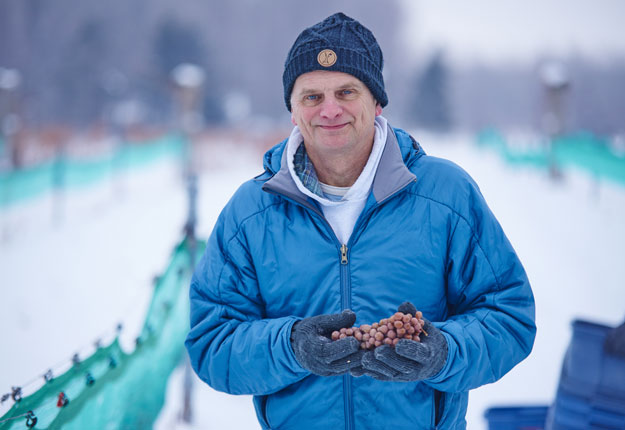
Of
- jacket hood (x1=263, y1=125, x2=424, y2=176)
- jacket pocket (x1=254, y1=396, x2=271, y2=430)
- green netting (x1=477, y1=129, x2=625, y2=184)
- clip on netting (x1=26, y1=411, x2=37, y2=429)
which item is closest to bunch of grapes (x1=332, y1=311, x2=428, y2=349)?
jacket pocket (x1=254, y1=396, x2=271, y2=430)

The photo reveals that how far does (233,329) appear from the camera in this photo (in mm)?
1663

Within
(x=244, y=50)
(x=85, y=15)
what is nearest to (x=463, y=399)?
(x=85, y=15)

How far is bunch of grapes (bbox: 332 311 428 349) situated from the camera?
4.65 ft

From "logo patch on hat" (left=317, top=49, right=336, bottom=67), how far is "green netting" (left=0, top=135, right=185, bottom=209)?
796cm

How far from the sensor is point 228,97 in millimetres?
33688

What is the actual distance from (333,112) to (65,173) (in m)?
8.68

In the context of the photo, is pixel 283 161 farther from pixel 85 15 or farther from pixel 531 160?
pixel 85 15

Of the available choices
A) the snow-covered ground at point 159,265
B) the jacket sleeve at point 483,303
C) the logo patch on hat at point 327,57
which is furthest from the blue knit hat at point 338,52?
the snow-covered ground at point 159,265

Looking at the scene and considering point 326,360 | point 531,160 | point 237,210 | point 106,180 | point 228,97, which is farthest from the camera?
point 228,97

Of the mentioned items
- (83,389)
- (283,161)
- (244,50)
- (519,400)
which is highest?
(244,50)

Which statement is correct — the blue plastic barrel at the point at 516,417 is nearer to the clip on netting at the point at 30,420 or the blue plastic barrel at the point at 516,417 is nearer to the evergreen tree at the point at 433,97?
the clip on netting at the point at 30,420

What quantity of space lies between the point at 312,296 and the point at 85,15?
42654 mm

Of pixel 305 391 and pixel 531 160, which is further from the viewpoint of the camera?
pixel 531 160

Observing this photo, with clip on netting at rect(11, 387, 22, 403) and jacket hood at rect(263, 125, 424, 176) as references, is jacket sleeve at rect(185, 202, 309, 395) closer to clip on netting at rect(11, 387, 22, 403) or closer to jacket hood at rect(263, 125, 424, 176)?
jacket hood at rect(263, 125, 424, 176)
